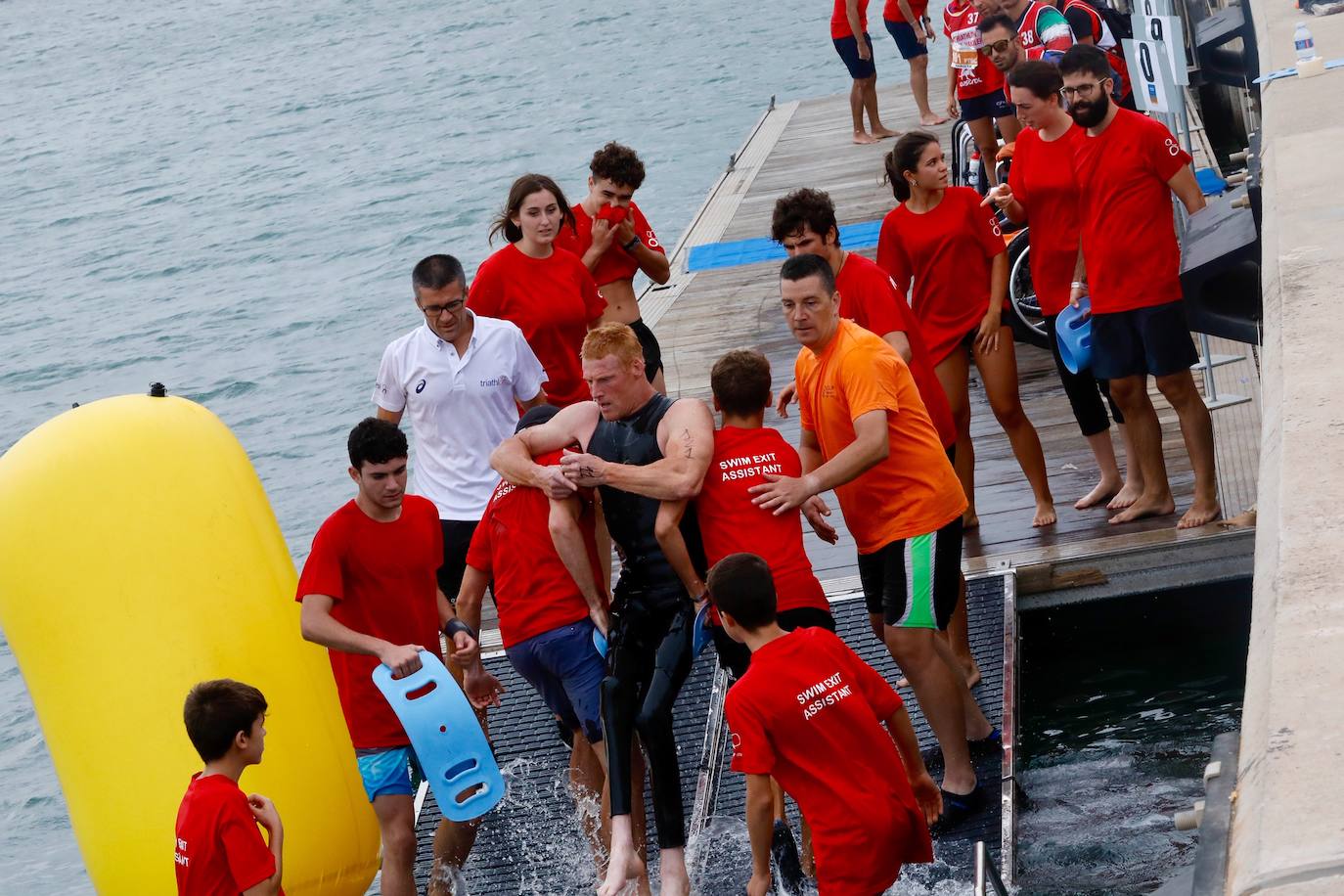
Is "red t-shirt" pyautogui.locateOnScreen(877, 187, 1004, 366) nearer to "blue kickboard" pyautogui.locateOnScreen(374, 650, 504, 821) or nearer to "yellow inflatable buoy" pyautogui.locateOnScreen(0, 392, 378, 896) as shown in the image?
"blue kickboard" pyautogui.locateOnScreen(374, 650, 504, 821)

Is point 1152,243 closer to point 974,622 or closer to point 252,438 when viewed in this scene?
point 974,622

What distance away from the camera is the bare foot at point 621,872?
5.40m

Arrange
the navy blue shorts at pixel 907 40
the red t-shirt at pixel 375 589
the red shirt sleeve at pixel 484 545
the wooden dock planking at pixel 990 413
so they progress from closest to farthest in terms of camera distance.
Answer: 1. the red t-shirt at pixel 375 589
2. the red shirt sleeve at pixel 484 545
3. the wooden dock planking at pixel 990 413
4. the navy blue shorts at pixel 907 40

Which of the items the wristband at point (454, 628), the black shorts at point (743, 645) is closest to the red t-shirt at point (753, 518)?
the black shorts at point (743, 645)

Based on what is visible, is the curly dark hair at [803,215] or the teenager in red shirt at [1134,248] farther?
the teenager in red shirt at [1134,248]

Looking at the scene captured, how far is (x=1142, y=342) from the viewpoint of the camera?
6.91 meters

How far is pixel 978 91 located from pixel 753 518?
267 inches

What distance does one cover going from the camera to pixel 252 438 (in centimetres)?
2009

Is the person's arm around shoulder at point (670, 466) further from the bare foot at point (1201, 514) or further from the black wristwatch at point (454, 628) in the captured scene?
the bare foot at point (1201, 514)

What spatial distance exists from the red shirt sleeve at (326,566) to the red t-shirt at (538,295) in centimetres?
192

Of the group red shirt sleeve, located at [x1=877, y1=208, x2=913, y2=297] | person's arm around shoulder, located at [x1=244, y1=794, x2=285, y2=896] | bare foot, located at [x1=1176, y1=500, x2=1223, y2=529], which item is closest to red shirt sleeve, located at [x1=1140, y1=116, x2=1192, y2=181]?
red shirt sleeve, located at [x1=877, y1=208, x2=913, y2=297]

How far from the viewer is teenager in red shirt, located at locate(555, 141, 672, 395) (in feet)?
24.7

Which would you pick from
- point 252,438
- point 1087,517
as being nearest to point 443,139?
point 252,438

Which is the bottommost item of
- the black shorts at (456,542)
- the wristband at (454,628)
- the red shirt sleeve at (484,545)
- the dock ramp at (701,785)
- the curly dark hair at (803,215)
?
the dock ramp at (701,785)
